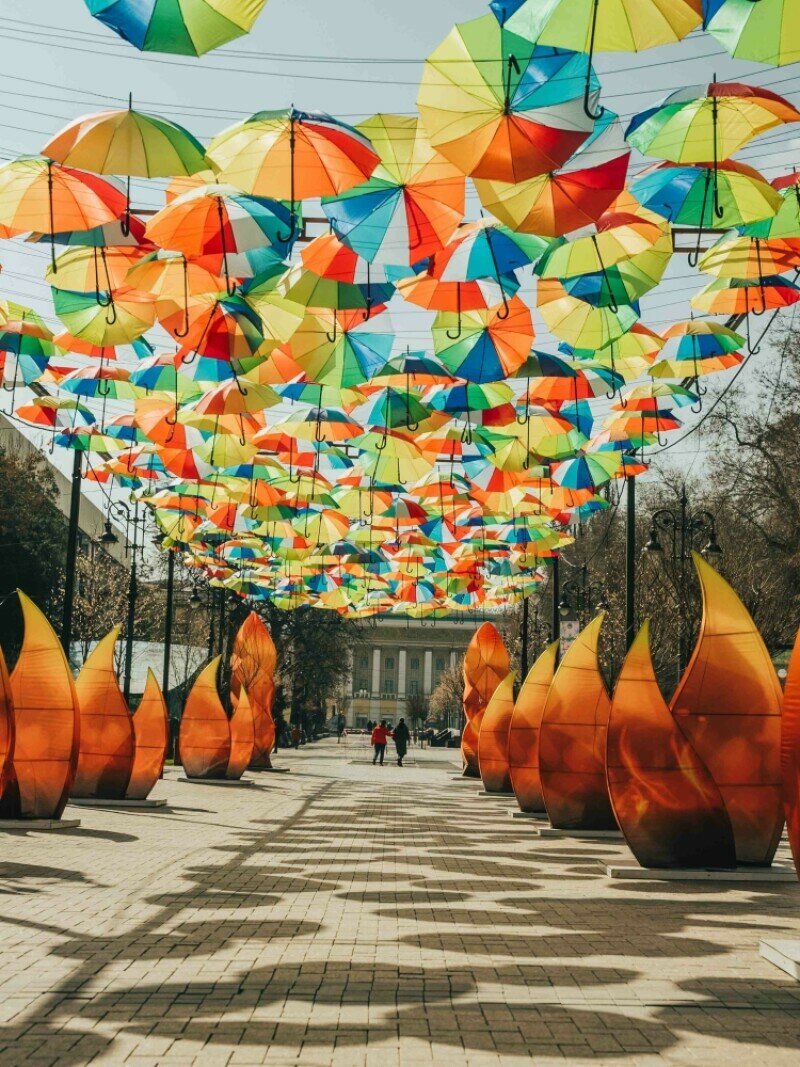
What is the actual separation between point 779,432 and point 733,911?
22975 millimetres

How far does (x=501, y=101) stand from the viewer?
22.8 feet

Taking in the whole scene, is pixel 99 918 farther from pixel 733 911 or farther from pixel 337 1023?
pixel 733 911

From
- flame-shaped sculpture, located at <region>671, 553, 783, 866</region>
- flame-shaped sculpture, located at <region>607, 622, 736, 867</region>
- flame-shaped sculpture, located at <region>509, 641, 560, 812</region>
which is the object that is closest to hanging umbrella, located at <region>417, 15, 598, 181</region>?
flame-shaped sculpture, located at <region>671, 553, 783, 866</region>

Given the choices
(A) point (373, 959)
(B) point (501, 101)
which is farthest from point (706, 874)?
(B) point (501, 101)

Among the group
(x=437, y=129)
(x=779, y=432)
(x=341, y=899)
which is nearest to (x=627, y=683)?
(x=341, y=899)

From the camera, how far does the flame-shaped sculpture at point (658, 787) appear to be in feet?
33.3

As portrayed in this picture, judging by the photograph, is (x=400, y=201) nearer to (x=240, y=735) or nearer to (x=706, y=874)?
(x=706, y=874)

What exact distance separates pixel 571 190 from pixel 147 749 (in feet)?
42.0

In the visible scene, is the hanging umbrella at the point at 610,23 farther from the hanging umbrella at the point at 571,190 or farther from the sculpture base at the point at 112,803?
the sculpture base at the point at 112,803

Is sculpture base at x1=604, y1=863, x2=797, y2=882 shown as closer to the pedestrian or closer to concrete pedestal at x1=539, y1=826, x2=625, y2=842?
concrete pedestal at x1=539, y1=826, x2=625, y2=842

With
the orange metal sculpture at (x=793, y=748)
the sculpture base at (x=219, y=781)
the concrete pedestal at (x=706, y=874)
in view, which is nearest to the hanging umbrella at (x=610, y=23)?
the orange metal sculpture at (x=793, y=748)

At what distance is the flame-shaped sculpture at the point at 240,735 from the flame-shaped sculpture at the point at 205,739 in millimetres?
240

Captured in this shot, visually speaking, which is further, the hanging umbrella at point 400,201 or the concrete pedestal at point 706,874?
the concrete pedestal at point 706,874

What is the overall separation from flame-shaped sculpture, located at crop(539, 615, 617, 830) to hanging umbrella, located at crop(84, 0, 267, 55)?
27.8ft
